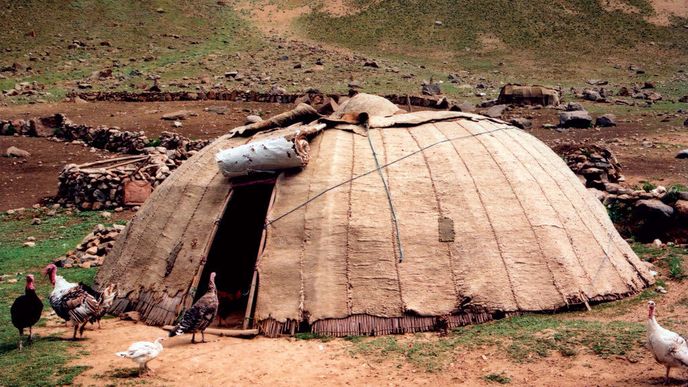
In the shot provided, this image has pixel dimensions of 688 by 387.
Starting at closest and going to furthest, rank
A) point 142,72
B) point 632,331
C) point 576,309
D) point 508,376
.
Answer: point 508,376 → point 632,331 → point 576,309 → point 142,72

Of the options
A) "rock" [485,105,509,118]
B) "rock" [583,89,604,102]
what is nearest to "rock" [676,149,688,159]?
"rock" [485,105,509,118]

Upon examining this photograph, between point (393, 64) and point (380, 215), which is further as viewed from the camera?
point (393, 64)

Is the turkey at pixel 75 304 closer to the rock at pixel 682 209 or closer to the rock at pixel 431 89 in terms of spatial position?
the rock at pixel 682 209

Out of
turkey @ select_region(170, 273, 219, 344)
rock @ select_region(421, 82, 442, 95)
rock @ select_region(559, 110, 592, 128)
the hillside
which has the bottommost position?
turkey @ select_region(170, 273, 219, 344)

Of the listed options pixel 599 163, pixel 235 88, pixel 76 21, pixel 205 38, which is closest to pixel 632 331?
pixel 599 163

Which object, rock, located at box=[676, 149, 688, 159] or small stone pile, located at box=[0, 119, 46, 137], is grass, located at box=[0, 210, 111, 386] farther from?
rock, located at box=[676, 149, 688, 159]

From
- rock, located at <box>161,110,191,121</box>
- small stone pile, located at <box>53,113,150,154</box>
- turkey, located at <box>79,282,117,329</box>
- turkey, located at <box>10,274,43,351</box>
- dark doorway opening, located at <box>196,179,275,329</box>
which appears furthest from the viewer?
rock, located at <box>161,110,191,121</box>

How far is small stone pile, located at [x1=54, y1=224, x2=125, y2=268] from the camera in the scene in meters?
13.8

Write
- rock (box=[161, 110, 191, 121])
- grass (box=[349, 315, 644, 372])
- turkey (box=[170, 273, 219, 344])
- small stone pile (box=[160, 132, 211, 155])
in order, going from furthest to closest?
rock (box=[161, 110, 191, 121])
small stone pile (box=[160, 132, 211, 155])
turkey (box=[170, 273, 219, 344])
grass (box=[349, 315, 644, 372])

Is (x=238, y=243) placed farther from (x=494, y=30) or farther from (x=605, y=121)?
(x=494, y=30)

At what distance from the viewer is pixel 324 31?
4912 centimetres

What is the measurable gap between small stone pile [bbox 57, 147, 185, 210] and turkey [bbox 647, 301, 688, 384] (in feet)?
49.9

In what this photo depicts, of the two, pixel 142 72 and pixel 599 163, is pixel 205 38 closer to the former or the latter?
pixel 142 72

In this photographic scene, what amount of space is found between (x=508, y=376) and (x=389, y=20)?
44732 millimetres
